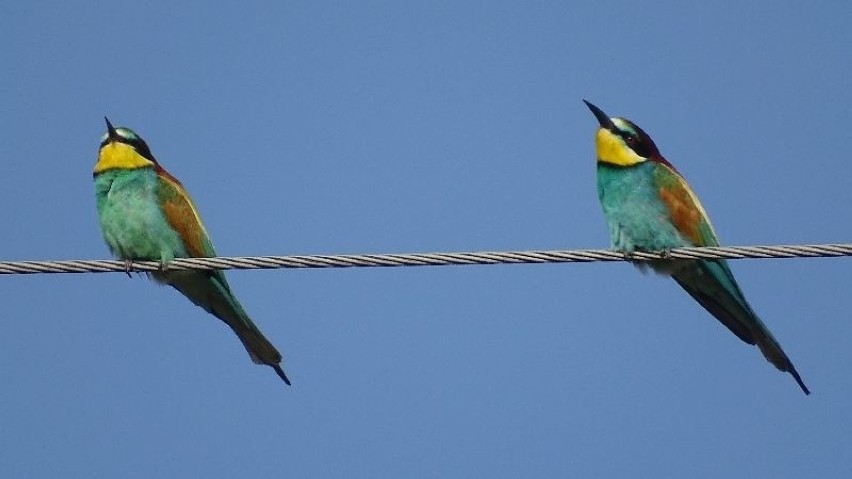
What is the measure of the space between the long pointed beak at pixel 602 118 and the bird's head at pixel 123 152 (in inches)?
72.9

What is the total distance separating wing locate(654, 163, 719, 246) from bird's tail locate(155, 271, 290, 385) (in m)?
1.63

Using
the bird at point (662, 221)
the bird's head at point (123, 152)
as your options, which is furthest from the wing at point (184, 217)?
the bird at point (662, 221)

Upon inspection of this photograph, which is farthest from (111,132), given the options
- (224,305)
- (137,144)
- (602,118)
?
(602,118)

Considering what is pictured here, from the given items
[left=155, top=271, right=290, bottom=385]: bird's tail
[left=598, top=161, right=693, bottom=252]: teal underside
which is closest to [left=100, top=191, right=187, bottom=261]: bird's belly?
[left=155, top=271, right=290, bottom=385]: bird's tail

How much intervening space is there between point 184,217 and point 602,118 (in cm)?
177

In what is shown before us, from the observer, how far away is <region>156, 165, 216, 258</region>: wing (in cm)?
527

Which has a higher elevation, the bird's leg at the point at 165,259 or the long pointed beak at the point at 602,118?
the long pointed beak at the point at 602,118

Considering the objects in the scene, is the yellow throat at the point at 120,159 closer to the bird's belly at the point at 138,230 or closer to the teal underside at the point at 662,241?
the bird's belly at the point at 138,230

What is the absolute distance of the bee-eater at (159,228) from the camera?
5.11m

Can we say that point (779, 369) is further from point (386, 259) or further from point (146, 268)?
point (146, 268)

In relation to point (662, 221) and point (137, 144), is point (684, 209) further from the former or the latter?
point (137, 144)

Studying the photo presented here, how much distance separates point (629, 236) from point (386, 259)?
5.05 ft

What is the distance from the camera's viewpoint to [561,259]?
3764 mm

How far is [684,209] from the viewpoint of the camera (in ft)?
16.6
